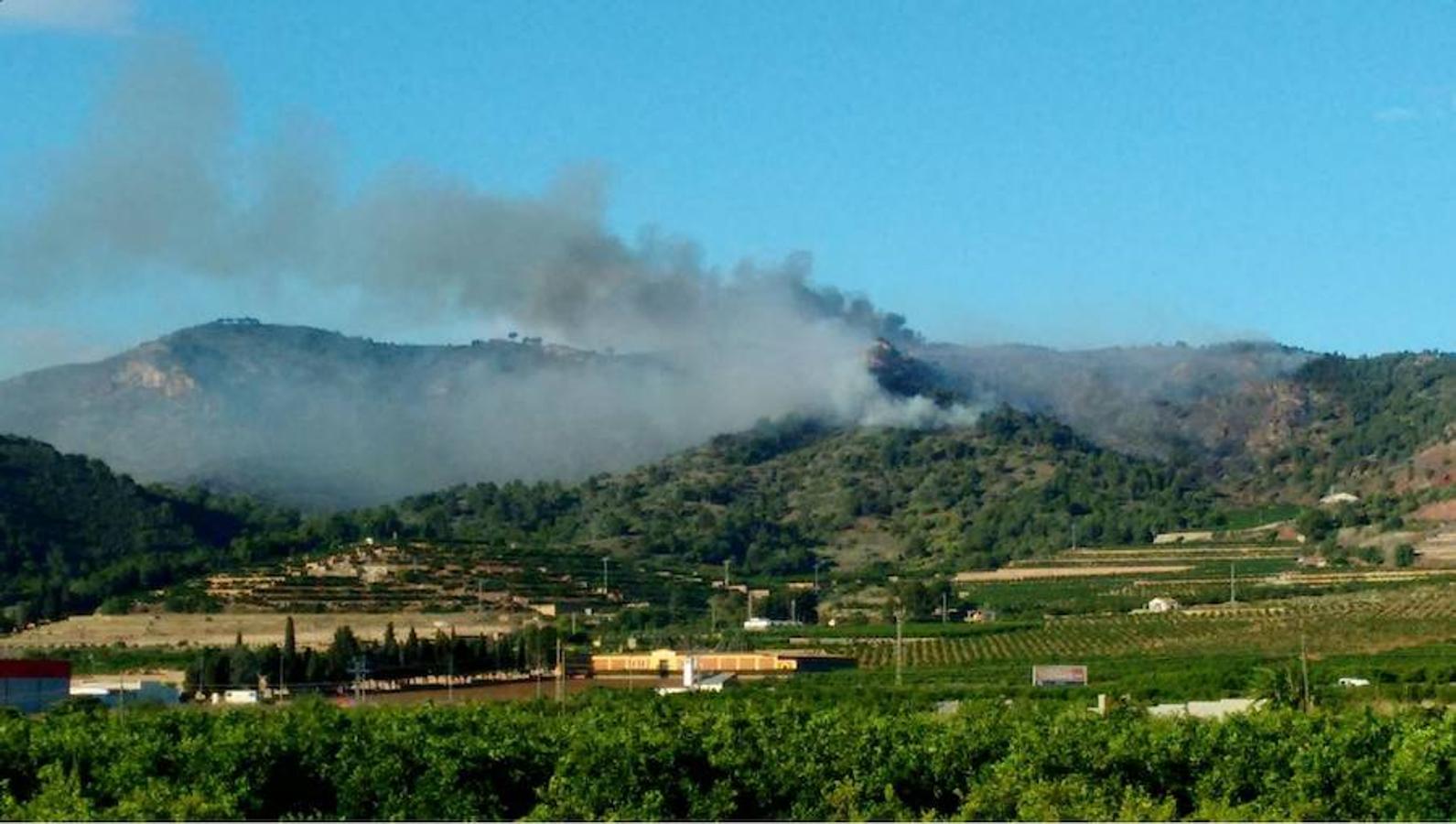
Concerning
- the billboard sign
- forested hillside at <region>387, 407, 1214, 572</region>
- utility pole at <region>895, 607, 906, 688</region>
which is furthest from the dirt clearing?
the billboard sign

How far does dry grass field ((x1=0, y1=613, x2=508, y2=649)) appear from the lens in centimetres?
9619

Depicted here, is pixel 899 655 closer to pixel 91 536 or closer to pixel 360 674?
pixel 360 674

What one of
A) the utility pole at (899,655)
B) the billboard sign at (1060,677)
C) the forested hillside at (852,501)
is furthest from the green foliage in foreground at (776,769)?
the forested hillside at (852,501)

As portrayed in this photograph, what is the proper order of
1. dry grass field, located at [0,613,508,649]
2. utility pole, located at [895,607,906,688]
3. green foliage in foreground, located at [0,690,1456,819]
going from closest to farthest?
green foliage in foreground, located at [0,690,1456,819] → utility pole, located at [895,607,906,688] → dry grass field, located at [0,613,508,649]

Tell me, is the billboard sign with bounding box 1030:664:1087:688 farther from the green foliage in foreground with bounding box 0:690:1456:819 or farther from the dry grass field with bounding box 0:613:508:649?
the green foliage in foreground with bounding box 0:690:1456:819

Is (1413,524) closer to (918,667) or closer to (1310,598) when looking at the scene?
A: (1310,598)

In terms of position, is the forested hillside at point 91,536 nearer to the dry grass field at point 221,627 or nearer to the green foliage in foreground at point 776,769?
the dry grass field at point 221,627

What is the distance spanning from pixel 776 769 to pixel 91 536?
112 m

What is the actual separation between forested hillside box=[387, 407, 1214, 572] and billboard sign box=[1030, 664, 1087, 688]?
70.2 m

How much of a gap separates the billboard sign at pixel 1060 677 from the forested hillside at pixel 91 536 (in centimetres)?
5791

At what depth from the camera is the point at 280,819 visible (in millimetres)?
32938

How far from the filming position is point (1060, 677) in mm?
74438

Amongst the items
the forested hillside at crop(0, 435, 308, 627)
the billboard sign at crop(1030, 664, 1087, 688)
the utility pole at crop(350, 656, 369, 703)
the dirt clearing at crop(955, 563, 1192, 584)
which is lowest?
the billboard sign at crop(1030, 664, 1087, 688)

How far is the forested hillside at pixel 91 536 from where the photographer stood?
121625 mm
